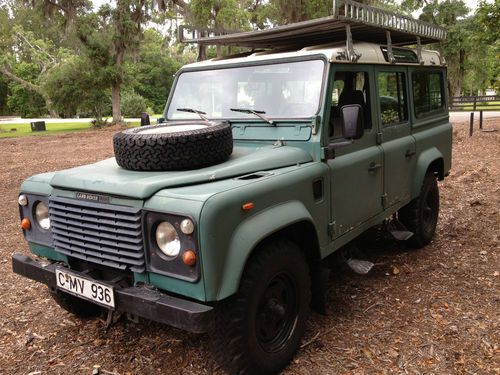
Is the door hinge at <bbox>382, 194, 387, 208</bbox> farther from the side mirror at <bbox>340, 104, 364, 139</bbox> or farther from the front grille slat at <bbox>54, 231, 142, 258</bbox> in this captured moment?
the front grille slat at <bbox>54, 231, 142, 258</bbox>

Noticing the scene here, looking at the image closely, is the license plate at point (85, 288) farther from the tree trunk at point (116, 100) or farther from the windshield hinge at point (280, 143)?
the tree trunk at point (116, 100)

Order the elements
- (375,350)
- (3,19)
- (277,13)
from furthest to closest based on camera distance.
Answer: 1. (3,19)
2. (277,13)
3. (375,350)

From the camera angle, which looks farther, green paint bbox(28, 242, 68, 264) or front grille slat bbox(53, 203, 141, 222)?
green paint bbox(28, 242, 68, 264)

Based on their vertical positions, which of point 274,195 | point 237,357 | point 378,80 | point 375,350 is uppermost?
point 378,80

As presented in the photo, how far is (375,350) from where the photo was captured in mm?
3266

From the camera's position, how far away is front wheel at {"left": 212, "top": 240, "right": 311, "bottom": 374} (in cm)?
263

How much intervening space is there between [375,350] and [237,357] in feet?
3.66

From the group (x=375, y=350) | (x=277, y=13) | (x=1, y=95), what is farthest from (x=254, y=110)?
(x=1, y=95)

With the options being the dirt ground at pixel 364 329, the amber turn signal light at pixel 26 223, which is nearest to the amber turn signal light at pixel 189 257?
the dirt ground at pixel 364 329

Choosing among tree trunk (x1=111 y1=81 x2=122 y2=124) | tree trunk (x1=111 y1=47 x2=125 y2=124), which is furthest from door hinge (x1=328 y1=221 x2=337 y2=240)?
tree trunk (x1=111 y1=81 x2=122 y2=124)

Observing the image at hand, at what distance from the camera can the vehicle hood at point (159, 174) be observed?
2623 millimetres

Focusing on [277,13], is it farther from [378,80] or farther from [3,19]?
[3,19]

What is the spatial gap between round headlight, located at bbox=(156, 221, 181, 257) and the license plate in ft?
1.43

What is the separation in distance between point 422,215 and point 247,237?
319 cm
